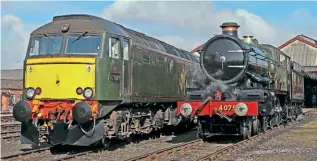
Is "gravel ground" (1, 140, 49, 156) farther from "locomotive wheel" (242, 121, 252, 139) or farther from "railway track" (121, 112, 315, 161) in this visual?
"locomotive wheel" (242, 121, 252, 139)

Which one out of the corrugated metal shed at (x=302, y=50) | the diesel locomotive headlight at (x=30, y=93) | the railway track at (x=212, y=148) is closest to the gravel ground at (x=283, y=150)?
the railway track at (x=212, y=148)

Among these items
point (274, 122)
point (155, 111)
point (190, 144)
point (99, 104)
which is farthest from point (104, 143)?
point (274, 122)

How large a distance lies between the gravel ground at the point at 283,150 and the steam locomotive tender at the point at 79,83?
11.6 ft

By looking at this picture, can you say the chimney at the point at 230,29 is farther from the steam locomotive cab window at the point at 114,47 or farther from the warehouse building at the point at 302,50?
the warehouse building at the point at 302,50

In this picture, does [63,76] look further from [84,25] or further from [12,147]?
[12,147]

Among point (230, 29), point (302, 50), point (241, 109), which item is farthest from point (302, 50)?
point (241, 109)

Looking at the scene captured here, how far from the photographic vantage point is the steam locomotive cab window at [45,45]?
11.9 meters

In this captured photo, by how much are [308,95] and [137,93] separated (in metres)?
39.9

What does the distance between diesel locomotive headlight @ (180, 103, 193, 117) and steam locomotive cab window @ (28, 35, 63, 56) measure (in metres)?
4.32

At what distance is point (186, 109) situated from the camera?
13.7m

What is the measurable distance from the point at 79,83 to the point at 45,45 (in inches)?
66.9

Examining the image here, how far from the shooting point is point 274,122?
1833 cm

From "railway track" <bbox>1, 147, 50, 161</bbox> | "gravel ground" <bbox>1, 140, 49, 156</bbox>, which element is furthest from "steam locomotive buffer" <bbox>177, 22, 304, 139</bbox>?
"gravel ground" <bbox>1, 140, 49, 156</bbox>

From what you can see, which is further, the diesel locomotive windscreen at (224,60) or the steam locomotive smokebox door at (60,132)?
the diesel locomotive windscreen at (224,60)
